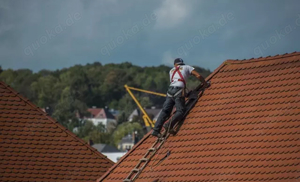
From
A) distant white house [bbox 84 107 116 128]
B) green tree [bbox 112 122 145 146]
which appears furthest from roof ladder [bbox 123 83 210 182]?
distant white house [bbox 84 107 116 128]

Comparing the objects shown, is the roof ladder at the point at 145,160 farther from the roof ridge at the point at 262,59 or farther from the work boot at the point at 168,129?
the roof ridge at the point at 262,59

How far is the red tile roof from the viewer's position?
15969mm

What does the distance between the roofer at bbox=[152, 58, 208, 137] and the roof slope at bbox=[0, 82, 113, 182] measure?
342 cm

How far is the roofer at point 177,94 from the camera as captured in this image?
1808 centimetres

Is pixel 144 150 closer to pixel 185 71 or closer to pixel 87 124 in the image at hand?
pixel 185 71

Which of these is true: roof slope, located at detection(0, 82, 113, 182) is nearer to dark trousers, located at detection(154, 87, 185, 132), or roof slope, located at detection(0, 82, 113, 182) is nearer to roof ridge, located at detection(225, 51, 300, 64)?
dark trousers, located at detection(154, 87, 185, 132)

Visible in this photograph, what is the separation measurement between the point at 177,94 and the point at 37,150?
16.1 ft

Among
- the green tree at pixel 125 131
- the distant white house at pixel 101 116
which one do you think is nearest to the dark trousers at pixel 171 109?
the green tree at pixel 125 131

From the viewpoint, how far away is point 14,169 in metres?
20.0

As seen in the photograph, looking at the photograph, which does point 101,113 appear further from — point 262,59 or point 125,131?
point 262,59

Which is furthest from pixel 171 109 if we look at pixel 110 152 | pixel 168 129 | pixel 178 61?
pixel 110 152

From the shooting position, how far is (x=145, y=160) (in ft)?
58.9

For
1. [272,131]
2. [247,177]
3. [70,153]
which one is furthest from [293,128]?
[70,153]

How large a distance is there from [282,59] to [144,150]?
4.24 m
